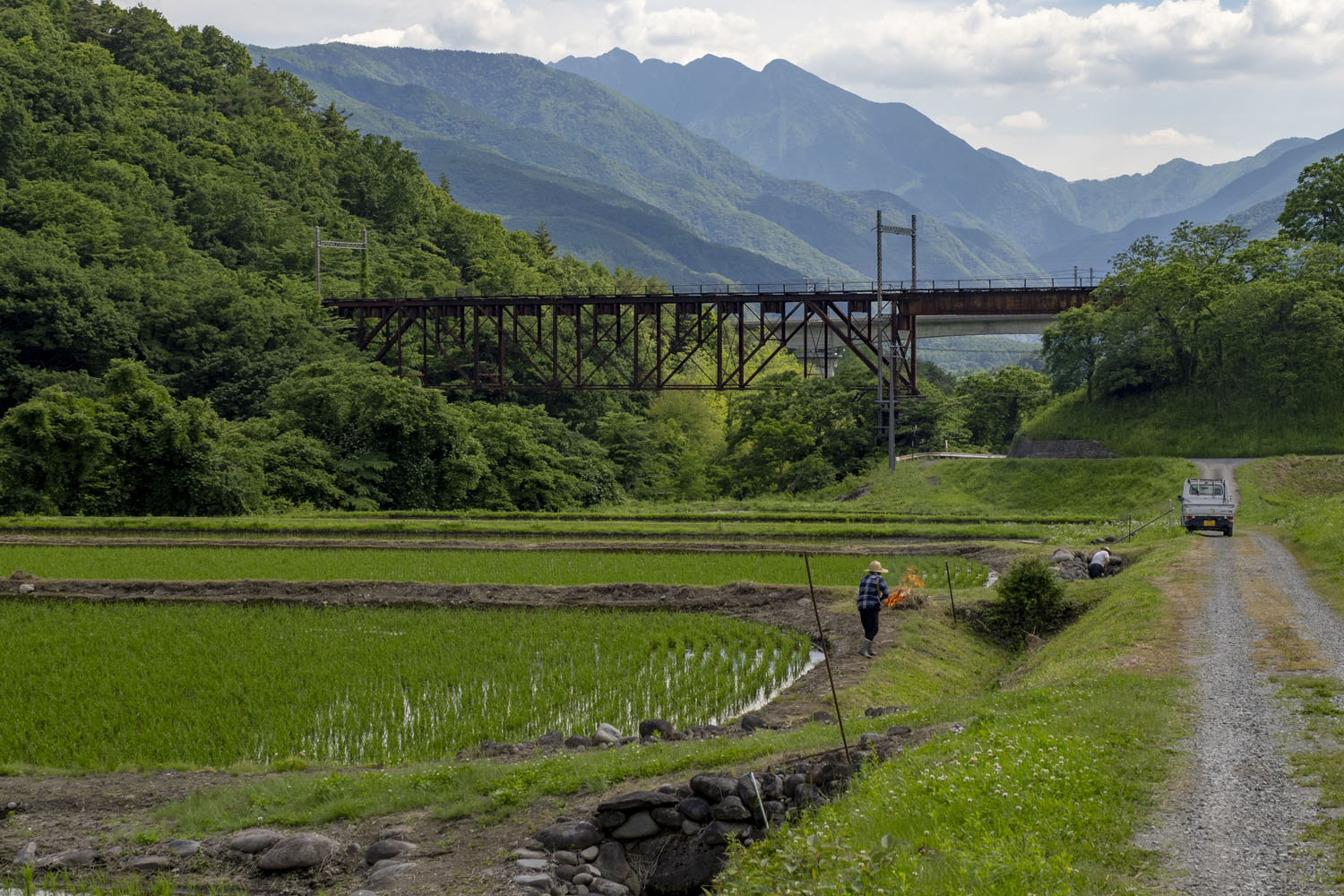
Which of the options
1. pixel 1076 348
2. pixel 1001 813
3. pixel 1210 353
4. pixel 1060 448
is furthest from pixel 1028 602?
pixel 1076 348

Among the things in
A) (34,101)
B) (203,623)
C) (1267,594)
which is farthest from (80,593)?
(34,101)

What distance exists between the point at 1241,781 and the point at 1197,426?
176ft

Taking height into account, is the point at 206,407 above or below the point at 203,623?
above

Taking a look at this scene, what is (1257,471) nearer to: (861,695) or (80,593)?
(861,695)

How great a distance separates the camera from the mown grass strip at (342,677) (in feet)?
49.1

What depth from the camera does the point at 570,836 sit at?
1069 centimetres

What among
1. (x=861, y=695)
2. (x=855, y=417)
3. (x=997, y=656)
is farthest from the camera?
(x=855, y=417)

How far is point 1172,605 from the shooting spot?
69.3 feet

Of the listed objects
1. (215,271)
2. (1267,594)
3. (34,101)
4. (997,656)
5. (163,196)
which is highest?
(34,101)

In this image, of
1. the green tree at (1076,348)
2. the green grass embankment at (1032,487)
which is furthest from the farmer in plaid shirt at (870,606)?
the green tree at (1076,348)

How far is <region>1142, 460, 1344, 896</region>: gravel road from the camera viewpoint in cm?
810

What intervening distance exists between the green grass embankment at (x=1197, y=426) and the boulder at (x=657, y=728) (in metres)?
49.1

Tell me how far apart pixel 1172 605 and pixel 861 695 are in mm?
7947

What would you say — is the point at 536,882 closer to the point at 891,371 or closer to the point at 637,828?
the point at 637,828
